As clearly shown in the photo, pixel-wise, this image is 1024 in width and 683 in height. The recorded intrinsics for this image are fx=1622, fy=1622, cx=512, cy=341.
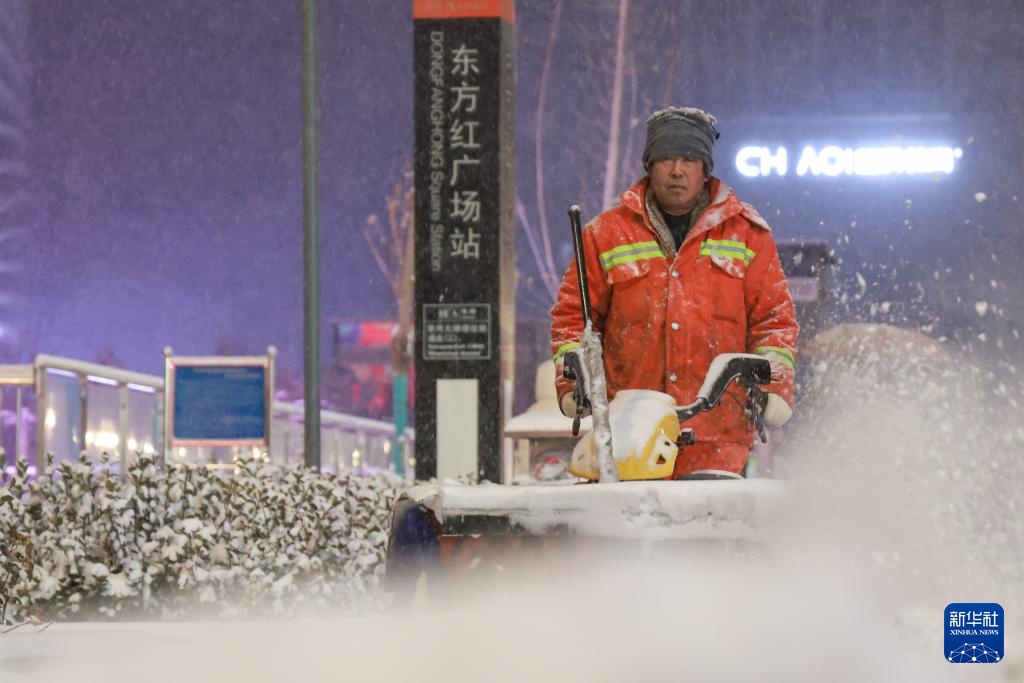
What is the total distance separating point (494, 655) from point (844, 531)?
1.10 m

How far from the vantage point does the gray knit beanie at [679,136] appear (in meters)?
5.56

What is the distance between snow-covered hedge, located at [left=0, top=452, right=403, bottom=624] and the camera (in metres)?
8.17

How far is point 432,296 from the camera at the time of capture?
13656 millimetres

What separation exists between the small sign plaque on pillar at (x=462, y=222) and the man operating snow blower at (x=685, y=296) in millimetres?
7841

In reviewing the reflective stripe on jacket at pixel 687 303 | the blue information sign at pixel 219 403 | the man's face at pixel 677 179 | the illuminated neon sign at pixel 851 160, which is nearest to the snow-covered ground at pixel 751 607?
the reflective stripe on jacket at pixel 687 303

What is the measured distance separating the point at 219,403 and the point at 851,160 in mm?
35338

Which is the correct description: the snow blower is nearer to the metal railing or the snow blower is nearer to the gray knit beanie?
the gray knit beanie

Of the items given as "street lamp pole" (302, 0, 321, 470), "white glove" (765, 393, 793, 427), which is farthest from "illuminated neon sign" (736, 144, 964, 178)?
"white glove" (765, 393, 793, 427)

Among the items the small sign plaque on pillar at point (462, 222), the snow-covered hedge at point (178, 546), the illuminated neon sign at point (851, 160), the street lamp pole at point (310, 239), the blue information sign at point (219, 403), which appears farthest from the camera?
the illuminated neon sign at point (851, 160)

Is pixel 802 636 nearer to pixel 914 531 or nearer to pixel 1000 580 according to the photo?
pixel 914 531

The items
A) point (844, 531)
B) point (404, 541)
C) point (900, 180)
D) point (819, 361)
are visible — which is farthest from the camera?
point (900, 180)

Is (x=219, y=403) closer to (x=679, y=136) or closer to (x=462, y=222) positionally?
(x=462, y=222)

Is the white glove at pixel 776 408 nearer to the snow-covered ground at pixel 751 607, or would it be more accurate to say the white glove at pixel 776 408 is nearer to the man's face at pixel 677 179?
the snow-covered ground at pixel 751 607

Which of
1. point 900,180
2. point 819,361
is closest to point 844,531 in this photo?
point 819,361
